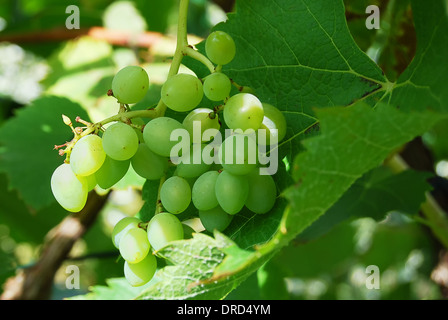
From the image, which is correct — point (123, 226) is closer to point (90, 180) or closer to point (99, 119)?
point (90, 180)

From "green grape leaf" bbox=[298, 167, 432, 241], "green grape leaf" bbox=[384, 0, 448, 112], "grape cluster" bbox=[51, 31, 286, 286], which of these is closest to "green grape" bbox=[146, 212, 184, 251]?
"grape cluster" bbox=[51, 31, 286, 286]

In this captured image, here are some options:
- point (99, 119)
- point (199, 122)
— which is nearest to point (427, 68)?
point (199, 122)

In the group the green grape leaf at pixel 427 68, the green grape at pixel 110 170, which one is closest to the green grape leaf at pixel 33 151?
the green grape at pixel 110 170

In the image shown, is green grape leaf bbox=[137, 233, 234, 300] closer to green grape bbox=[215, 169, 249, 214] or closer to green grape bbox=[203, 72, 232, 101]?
green grape bbox=[215, 169, 249, 214]
